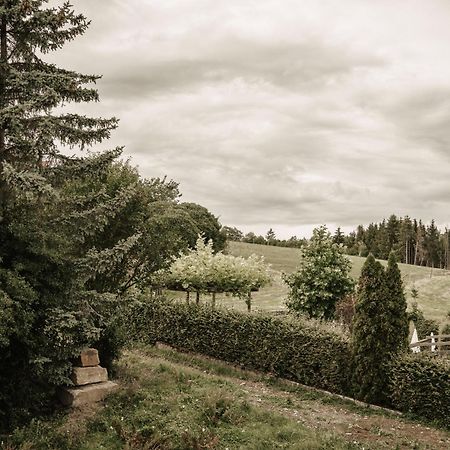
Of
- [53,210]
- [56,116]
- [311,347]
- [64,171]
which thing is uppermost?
[56,116]

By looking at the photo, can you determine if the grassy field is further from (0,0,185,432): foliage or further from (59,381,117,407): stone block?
(0,0,185,432): foliage

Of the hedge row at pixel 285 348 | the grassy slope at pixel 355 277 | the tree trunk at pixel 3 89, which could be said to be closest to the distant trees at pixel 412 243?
the grassy slope at pixel 355 277

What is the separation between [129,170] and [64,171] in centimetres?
846

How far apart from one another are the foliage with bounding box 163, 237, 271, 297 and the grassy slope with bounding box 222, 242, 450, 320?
307 inches

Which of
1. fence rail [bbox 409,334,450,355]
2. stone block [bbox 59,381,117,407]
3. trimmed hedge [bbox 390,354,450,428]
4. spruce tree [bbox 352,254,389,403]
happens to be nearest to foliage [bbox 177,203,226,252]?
fence rail [bbox 409,334,450,355]

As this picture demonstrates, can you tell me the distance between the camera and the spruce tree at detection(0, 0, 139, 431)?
950cm

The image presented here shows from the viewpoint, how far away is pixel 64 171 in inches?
432

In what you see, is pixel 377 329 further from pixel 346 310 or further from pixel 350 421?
pixel 346 310

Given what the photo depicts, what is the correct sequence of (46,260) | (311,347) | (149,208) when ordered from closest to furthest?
(46,260) → (311,347) → (149,208)

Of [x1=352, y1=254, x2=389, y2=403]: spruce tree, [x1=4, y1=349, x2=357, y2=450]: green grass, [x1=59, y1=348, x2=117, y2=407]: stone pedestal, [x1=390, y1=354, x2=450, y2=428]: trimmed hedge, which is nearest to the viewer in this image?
[x1=4, y1=349, x2=357, y2=450]: green grass

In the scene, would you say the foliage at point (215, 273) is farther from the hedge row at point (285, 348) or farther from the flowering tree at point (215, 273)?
the hedge row at point (285, 348)

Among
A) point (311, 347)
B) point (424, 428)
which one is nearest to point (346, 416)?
point (424, 428)

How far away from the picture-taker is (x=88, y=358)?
37.6ft

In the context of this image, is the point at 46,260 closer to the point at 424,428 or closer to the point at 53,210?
the point at 53,210
